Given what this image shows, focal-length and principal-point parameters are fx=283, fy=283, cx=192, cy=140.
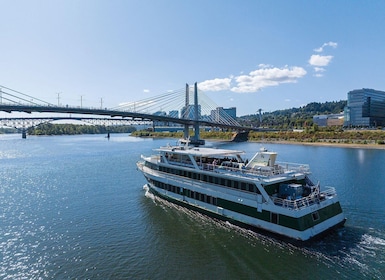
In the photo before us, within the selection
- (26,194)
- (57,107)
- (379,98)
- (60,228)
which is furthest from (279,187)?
(379,98)

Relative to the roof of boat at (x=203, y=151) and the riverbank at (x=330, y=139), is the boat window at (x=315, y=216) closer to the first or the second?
the roof of boat at (x=203, y=151)

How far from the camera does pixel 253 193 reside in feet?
56.5

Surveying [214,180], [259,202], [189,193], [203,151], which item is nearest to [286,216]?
[259,202]

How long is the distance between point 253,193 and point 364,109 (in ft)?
463

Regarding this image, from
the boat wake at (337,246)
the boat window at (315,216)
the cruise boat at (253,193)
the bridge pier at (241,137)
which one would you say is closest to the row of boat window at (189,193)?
the cruise boat at (253,193)

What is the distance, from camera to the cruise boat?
51.4ft

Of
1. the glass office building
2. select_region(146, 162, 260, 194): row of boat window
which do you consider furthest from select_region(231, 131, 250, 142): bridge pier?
select_region(146, 162, 260, 194): row of boat window

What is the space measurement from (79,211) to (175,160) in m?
8.40

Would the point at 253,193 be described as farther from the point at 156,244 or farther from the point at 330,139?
the point at 330,139

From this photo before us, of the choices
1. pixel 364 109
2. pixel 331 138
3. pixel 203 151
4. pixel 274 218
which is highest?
pixel 364 109

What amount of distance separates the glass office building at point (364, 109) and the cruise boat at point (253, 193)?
132 meters

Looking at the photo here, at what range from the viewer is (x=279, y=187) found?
1764 centimetres

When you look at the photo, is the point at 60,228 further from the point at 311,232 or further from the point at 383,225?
the point at 383,225

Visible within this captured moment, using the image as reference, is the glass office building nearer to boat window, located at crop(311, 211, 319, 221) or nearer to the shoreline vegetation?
the shoreline vegetation
